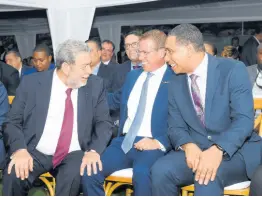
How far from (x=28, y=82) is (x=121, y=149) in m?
0.89

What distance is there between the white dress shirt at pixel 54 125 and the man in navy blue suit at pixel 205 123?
71 cm

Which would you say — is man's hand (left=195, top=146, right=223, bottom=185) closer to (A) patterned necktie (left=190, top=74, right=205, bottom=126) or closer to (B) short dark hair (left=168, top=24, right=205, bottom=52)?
(A) patterned necktie (left=190, top=74, right=205, bottom=126)

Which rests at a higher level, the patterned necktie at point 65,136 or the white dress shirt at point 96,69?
the white dress shirt at point 96,69

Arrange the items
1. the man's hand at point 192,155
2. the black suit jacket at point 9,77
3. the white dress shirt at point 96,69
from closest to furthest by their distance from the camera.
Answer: the man's hand at point 192,155, the white dress shirt at point 96,69, the black suit jacket at point 9,77

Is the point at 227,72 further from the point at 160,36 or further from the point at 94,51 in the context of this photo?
the point at 94,51

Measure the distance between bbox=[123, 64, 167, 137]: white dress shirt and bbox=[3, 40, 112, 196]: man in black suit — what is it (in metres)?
0.28

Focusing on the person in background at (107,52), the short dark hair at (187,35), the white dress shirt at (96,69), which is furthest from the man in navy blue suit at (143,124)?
the person in background at (107,52)

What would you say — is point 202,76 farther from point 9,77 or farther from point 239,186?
point 9,77

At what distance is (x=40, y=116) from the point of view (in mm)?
3518

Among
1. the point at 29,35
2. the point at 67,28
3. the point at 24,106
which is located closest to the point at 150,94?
the point at 24,106

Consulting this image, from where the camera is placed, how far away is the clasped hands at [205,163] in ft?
9.79

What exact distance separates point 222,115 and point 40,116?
1.33 meters

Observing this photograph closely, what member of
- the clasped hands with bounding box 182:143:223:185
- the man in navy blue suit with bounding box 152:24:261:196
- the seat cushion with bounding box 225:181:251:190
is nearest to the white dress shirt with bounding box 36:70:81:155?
the man in navy blue suit with bounding box 152:24:261:196

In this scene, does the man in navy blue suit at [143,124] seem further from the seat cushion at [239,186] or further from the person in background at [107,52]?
the person in background at [107,52]
